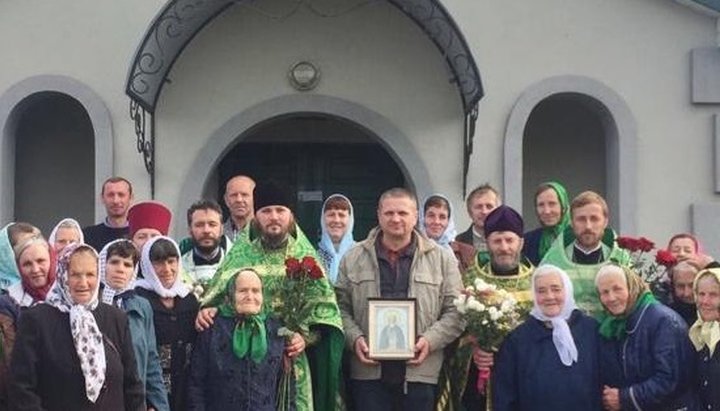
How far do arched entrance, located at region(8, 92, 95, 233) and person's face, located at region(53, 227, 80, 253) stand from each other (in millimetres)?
4887

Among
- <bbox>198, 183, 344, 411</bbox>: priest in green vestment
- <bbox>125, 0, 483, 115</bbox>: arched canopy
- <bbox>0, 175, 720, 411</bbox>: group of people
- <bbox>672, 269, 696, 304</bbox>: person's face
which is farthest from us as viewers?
<bbox>125, 0, 483, 115</bbox>: arched canopy

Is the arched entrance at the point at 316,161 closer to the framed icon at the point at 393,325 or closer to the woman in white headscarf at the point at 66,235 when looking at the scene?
the woman in white headscarf at the point at 66,235

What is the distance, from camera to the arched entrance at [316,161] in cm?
1287

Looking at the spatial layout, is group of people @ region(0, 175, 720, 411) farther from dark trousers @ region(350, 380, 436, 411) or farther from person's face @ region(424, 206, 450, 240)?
person's face @ region(424, 206, 450, 240)

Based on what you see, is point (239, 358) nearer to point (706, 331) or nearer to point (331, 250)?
point (331, 250)

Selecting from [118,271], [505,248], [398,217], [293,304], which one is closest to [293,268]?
[293,304]

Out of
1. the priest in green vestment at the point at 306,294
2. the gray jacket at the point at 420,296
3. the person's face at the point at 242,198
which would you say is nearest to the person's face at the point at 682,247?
the gray jacket at the point at 420,296

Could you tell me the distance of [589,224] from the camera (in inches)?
281

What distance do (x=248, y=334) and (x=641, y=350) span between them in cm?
209

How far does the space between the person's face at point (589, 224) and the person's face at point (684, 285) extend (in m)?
0.58

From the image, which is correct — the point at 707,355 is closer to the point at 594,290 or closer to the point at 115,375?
the point at 594,290

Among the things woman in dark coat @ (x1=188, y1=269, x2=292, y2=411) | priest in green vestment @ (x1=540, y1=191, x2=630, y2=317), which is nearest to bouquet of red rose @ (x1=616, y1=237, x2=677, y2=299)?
priest in green vestment @ (x1=540, y1=191, x2=630, y2=317)

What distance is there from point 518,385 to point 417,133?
507 centimetres

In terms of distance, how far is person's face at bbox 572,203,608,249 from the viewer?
7.14 metres
